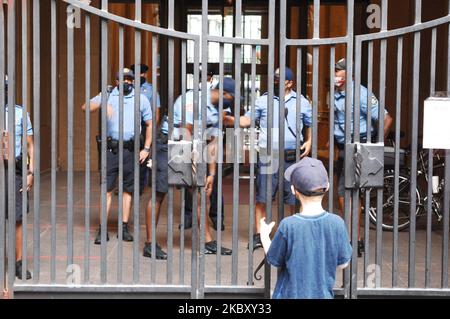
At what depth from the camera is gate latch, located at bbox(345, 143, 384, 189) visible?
215 inches

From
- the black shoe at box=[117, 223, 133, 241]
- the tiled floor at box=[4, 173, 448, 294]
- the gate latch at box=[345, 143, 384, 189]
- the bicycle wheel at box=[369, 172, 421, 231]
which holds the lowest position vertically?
the tiled floor at box=[4, 173, 448, 294]

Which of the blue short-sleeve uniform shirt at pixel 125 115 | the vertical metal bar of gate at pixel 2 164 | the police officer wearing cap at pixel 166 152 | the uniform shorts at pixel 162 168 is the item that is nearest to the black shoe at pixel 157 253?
the police officer wearing cap at pixel 166 152

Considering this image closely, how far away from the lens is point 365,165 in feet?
17.9

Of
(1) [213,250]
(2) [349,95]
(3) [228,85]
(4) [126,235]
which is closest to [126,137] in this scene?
(4) [126,235]

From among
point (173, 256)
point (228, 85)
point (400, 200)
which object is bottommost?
point (173, 256)

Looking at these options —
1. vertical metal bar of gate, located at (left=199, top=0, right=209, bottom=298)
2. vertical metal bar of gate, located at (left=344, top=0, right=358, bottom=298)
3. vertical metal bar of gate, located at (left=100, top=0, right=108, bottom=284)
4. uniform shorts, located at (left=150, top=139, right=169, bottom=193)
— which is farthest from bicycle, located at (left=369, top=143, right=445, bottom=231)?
vertical metal bar of gate, located at (left=100, top=0, right=108, bottom=284)

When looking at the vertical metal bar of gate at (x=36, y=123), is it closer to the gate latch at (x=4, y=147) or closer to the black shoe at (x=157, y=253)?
the gate latch at (x=4, y=147)

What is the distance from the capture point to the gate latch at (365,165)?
5.45 meters

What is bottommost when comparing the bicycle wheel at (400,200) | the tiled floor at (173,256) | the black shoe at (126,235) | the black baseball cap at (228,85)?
the tiled floor at (173,256)

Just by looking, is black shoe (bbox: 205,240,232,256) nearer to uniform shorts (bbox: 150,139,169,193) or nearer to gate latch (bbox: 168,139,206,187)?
uniform shorts (bbox: 150,139,169,193)

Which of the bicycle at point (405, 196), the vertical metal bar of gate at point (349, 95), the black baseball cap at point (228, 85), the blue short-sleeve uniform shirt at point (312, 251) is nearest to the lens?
the blue short-sleeve uniform shirt at point (312, 251)

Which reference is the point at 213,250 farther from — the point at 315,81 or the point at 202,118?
the point at 315,81

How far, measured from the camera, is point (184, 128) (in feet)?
18.4

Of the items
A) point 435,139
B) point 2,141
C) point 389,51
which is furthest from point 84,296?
point 389,51
